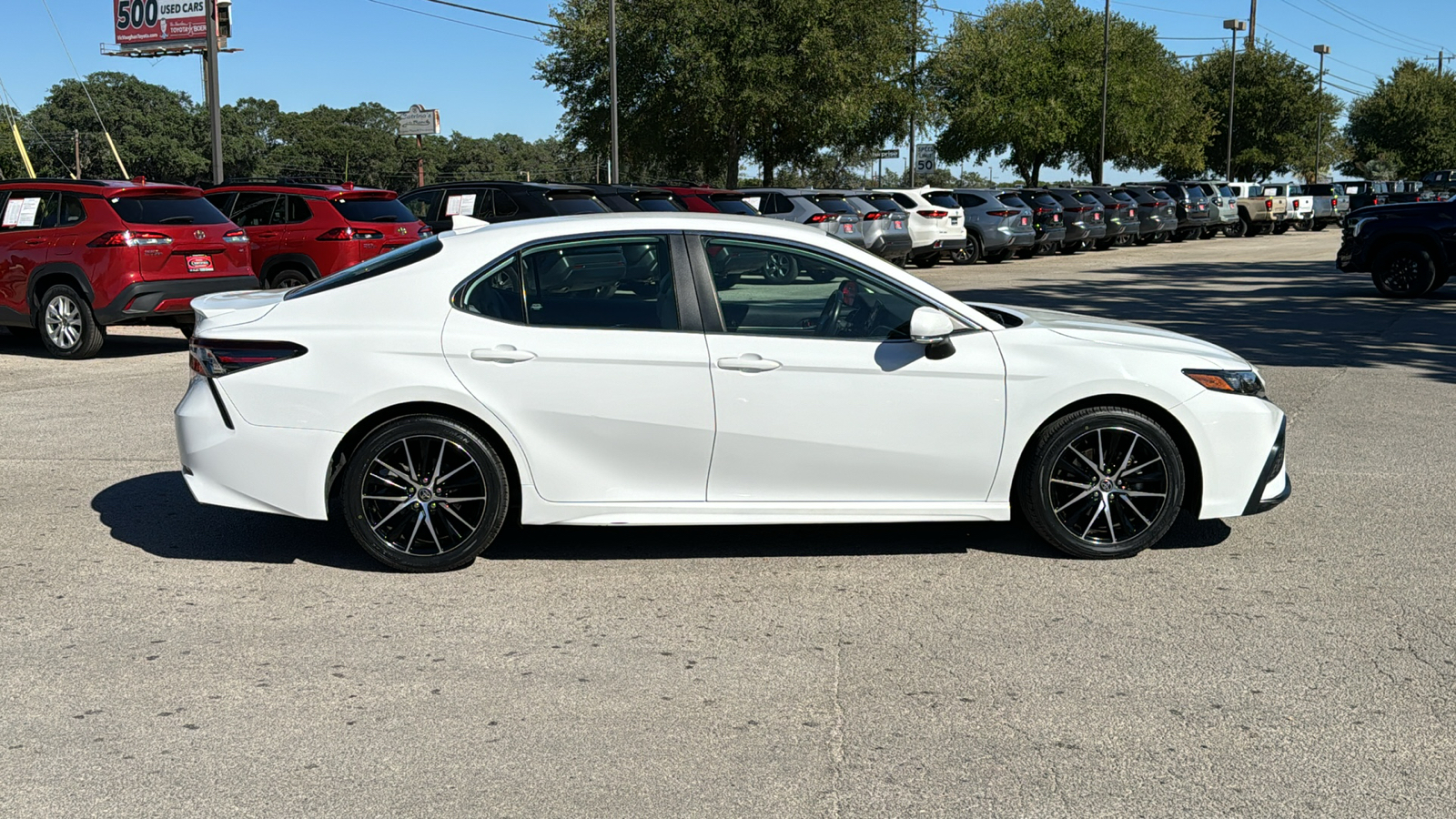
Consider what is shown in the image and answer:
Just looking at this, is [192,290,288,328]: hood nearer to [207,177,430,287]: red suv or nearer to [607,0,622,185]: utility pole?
[207,177,430,287]: red suv

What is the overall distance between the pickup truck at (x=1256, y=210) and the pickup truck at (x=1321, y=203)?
4026 millimetres

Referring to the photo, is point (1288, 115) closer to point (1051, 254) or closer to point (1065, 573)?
point (1051, 254)

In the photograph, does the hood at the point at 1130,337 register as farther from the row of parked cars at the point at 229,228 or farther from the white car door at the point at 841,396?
the row of parked cars at the point at 229,228

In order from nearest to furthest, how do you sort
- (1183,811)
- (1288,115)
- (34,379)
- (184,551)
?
(1183,811) → (184,551) → (34,379) → (1288,115)

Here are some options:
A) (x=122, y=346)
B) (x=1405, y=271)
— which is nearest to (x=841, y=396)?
(x=122, y=346)

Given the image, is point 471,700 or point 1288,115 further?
point 1288,115

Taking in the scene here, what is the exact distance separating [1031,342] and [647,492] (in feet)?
5.74

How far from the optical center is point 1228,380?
5.89 m

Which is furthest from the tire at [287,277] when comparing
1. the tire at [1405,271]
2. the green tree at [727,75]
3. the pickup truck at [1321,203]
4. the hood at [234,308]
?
the pickup truck at [1321,203]

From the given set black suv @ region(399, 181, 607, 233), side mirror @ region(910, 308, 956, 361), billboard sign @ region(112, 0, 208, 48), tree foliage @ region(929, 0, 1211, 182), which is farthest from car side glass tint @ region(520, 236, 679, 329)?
billboard sign @ region(112, 0, 208, 48)

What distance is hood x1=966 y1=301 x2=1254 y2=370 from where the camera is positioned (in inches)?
232

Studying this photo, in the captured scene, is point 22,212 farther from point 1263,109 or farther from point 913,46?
point 1263,109

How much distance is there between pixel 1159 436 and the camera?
578 centimetres

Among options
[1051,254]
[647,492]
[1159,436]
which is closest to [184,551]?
[647,492]
